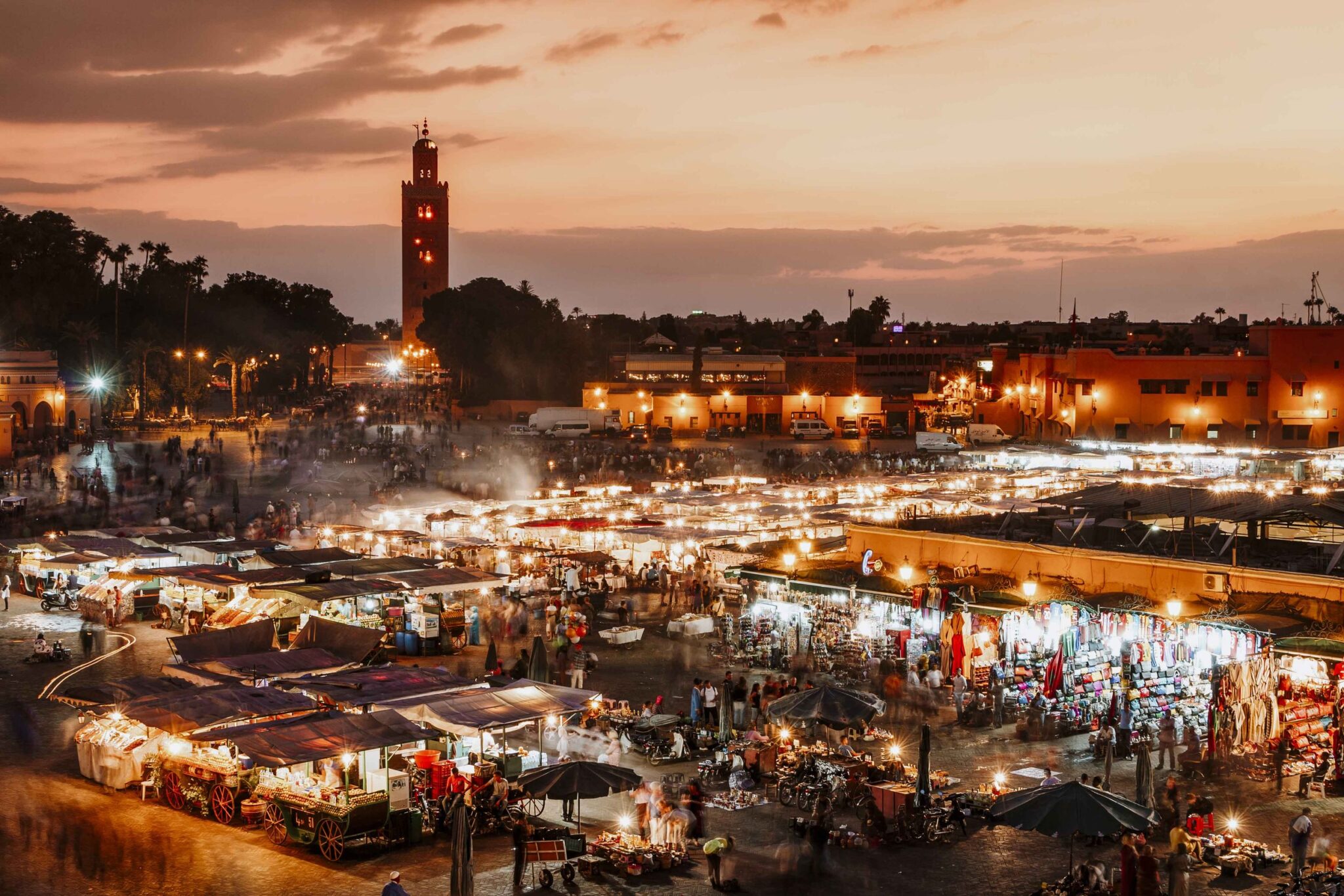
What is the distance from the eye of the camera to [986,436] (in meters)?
63.6

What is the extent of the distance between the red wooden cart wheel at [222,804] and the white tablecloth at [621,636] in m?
10.2

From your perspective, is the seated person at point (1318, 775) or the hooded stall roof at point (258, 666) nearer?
the seated person at point (1318, 775)

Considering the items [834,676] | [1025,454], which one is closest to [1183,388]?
[1025,454]

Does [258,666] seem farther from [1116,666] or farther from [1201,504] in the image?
[1201,504]

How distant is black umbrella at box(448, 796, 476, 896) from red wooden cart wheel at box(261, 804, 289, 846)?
291 centimetres

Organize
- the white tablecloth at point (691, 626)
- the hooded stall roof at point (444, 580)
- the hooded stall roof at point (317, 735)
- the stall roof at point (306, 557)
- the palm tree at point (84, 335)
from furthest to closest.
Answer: the palm tree at point (84, 335) → the stall roof at point (306, 557) → the white tablecloth at point (691, 626) → the hooded stall roof at point (444, 580) → the hooded stall roof at point (317, 735)

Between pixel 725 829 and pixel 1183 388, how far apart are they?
2118 inches

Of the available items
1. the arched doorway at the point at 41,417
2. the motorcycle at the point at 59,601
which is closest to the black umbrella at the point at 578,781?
the motorcycle at the point at 59,601

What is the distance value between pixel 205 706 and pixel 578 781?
4.64 meters

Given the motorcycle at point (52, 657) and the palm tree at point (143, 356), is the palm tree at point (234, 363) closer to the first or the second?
the palm tree at point (143, 356)

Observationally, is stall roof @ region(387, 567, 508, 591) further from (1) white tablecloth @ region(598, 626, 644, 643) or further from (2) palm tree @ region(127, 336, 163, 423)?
(2) palm tree @ region(127, 336, 163, 423)

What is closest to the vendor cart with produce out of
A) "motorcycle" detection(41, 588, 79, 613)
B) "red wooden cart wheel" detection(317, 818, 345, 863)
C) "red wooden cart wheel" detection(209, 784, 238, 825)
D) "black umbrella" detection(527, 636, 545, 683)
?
"red wooden cart wheel" detection(317, 818, 345, 863)

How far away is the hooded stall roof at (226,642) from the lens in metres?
18.8

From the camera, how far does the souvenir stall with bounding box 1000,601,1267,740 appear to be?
1712 centimetres
